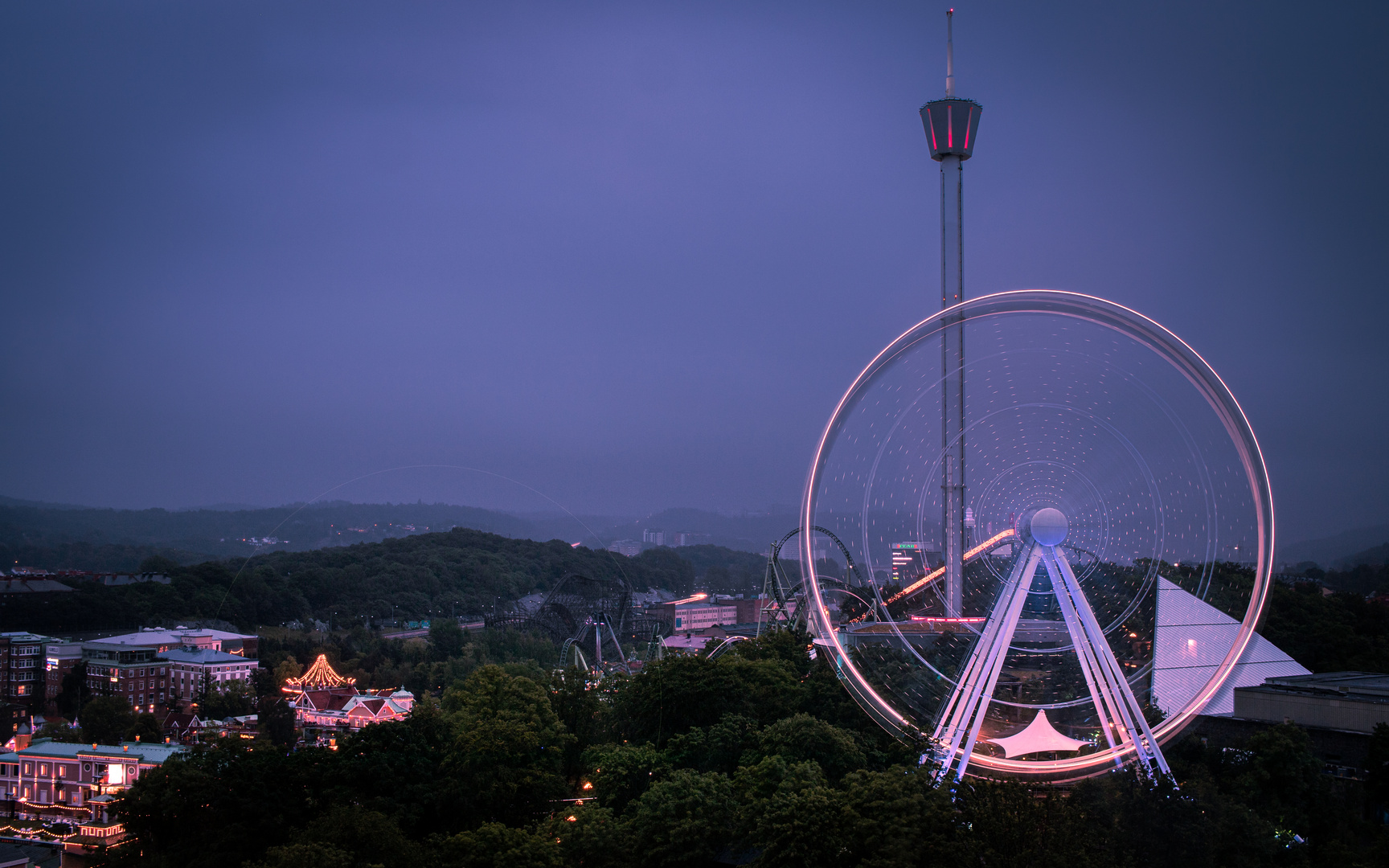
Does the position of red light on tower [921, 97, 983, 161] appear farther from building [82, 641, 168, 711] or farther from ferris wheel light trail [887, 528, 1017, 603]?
building [82, 641, 168, 711]

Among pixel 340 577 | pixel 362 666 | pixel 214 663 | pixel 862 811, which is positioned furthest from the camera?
pixel 340 577

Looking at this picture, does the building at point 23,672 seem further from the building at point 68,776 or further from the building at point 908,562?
the building at point 908,562

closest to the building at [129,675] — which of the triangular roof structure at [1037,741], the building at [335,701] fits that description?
the building at [335,701]

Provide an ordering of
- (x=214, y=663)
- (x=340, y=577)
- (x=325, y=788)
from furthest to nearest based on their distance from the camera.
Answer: (x=340, y=577) → (x=214, y=663) → (x=325, y=788)

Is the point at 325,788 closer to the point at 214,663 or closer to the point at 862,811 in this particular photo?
the point at 862,811

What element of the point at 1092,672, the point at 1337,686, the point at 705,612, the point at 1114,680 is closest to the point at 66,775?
the point at 1092,672

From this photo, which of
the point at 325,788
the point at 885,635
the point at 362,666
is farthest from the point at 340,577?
the point at 885,635

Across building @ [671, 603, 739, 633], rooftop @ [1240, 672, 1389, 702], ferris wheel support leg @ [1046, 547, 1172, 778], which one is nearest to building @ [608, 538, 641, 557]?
building @ [671, 603, 739, 633]
